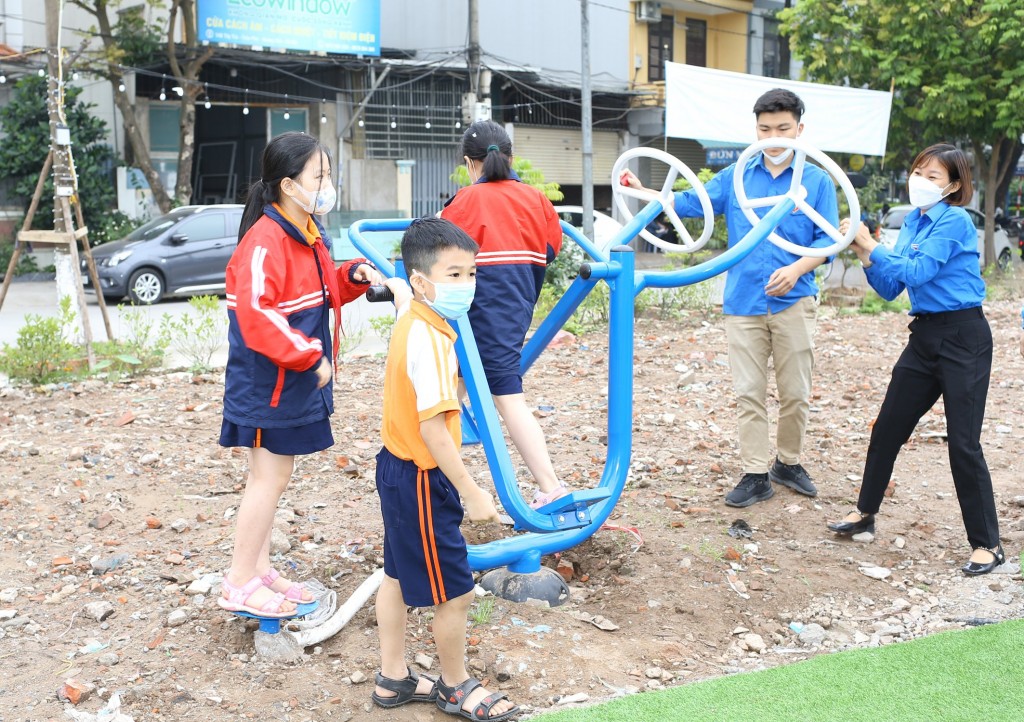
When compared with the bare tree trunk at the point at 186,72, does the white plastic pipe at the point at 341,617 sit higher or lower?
lower

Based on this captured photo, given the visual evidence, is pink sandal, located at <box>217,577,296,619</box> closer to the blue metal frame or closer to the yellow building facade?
the blue metal frame

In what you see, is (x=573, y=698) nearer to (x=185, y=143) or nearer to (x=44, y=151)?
(x=44, y=151)

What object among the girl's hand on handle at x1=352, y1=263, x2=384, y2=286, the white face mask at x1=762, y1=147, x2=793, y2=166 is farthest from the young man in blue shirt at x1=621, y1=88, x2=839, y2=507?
the girl's hand on handle at x1=352, y1=263, x2=384, y2=286

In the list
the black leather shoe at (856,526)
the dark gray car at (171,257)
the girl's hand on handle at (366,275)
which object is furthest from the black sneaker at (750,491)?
the dark gray car at (171,257)

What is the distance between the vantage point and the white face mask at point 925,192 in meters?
4.00

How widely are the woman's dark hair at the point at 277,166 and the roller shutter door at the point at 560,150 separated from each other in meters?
20.9

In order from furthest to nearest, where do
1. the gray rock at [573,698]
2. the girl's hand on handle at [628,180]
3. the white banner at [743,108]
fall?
1. the white banner at [743,108]
2. the girl's hand on handle at [628,180]
3. the gray rock at [573,698]

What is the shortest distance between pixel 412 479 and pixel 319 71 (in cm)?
1942

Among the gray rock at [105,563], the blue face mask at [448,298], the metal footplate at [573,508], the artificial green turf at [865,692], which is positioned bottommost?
the artificial green turf at [865,692]

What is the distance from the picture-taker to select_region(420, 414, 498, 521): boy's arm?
8.77 feet

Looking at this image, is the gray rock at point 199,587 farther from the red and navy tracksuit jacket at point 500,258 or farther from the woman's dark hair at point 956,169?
the woman's dark hair at point 956,169

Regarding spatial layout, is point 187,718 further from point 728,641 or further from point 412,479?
point 728,641

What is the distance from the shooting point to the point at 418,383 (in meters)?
2.70

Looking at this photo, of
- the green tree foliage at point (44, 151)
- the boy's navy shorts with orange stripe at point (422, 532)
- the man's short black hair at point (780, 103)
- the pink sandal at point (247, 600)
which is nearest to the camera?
the boy's navy shorts with orange stripe at point (422, 532)
